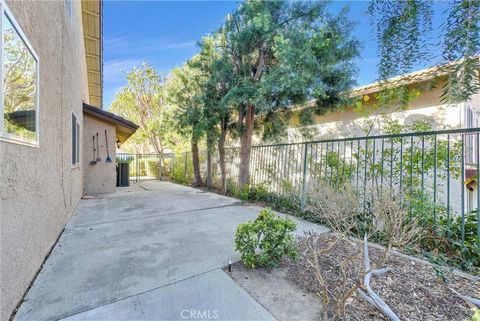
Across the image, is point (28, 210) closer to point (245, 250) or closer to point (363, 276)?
point (245, 250)

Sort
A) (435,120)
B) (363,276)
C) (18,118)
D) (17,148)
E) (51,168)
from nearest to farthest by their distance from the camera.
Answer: (363,276) → (17,148) → (18,118) → (51,168) → (435,120)

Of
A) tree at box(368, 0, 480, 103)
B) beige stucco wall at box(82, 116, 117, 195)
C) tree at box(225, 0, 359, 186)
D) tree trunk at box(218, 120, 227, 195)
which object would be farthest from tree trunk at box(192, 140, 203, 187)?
tree at box(368, 0, 480, 103)

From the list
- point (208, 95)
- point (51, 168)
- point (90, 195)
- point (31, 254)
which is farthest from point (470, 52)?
point (90, 195)

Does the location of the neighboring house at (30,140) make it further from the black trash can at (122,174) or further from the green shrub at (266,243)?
the black trash can at (122,174)

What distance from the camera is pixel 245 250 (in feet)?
8.60

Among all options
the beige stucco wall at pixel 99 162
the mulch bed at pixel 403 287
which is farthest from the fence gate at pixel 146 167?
the mulch bed at pixel 403 287

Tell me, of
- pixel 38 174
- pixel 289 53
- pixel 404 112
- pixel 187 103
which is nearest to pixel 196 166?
pixel 187 103

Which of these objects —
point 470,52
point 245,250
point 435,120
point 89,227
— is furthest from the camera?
point 435,120

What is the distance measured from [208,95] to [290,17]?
10.2 ft

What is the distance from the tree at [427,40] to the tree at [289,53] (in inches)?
160

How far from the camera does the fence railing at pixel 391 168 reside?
3.11 metres

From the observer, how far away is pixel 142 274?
2.49m

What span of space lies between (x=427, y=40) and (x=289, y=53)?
4.30 metres

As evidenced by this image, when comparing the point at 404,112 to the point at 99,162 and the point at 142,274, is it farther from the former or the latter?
the point at 99,162
